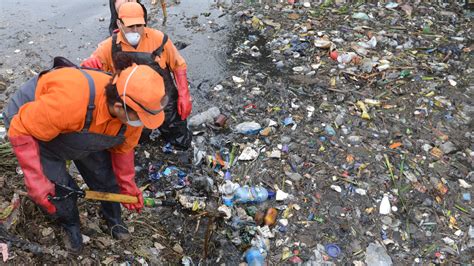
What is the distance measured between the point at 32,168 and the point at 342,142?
3.02 metres

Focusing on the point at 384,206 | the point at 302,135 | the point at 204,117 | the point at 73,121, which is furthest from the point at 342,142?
the point at 73,121

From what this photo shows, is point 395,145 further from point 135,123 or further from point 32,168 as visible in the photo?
point 32,168

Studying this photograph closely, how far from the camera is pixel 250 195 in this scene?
368cm

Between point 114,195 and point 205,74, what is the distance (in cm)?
280

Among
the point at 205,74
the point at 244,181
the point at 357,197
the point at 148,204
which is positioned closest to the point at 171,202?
the point at 148,204

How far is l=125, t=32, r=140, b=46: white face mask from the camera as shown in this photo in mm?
3273

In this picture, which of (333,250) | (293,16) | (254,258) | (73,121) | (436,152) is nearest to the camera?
(73,121)

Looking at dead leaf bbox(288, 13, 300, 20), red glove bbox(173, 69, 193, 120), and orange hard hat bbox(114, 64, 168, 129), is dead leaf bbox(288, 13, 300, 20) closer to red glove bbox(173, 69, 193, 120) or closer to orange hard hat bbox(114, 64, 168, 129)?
red glove bbox(173, 69, 193, 120)

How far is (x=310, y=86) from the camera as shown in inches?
197

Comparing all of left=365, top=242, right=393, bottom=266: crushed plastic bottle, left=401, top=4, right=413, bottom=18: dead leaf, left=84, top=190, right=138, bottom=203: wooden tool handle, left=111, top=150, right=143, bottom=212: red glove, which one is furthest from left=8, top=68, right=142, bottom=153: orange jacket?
left=401, top=4, right=413, bottom=18: dead leaf

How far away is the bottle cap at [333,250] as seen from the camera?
11.0ft

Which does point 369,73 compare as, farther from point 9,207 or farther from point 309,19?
point 9,207

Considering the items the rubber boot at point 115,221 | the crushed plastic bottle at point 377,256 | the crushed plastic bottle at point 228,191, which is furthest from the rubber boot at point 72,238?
the crushed plastic bottle at point 377,256

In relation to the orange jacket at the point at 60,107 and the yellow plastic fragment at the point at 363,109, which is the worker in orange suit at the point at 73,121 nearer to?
the orange jacket at the point at 60,107
